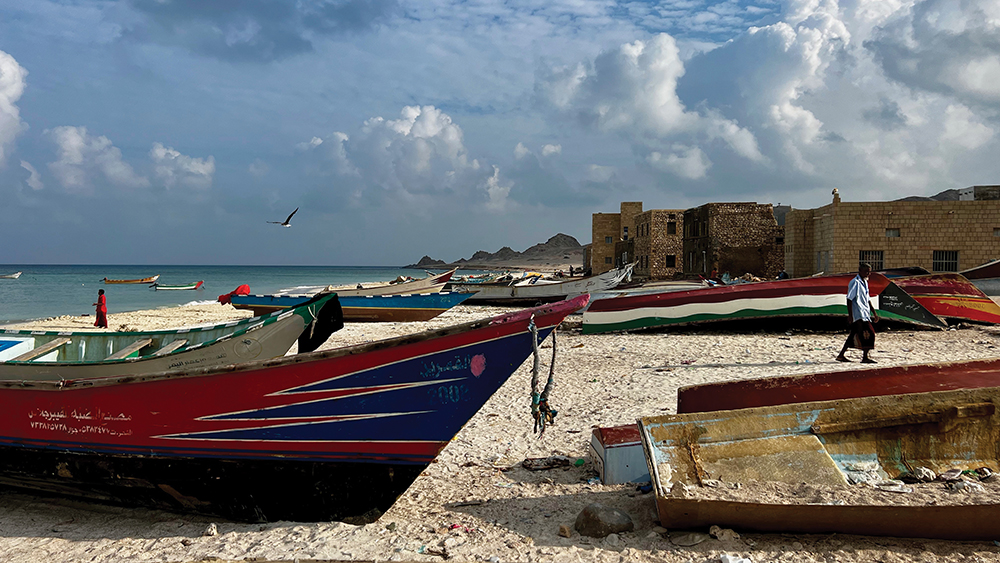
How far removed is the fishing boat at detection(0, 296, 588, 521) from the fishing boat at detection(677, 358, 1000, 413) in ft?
4.43

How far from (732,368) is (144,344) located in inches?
319

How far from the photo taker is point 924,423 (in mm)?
4172

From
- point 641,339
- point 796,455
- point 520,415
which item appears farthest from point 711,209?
point 796,455

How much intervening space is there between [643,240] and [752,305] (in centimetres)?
2471

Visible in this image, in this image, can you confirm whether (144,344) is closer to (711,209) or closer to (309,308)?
(309,308)

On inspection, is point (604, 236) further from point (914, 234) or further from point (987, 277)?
point (987, 277)

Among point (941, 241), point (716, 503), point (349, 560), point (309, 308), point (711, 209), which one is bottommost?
point (349, 560)

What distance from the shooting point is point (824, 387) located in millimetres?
4828

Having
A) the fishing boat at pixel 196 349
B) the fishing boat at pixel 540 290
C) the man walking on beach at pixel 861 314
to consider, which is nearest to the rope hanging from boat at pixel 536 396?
the fishing boat at pixel 196 349

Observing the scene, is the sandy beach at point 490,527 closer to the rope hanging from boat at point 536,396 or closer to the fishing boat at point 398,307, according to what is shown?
the rope hanging from boat at point 536,396

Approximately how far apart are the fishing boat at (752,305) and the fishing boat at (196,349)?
26.5 feet

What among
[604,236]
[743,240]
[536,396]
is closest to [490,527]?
[536,396]

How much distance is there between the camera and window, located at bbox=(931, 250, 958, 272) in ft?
67.2

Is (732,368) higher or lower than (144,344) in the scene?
lower
